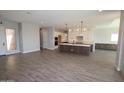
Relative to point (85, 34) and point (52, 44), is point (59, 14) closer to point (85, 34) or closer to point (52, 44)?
point (52, 44)

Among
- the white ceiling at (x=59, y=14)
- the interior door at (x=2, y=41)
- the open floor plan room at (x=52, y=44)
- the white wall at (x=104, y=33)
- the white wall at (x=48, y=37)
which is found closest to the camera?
the open floor plan room at (x=52, y=44)

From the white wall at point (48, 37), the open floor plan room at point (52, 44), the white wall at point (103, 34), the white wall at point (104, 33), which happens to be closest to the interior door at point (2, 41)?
the open floor plan room at point (52, 44)

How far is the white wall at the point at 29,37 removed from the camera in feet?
25.2

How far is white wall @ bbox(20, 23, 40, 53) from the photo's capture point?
7684 mm

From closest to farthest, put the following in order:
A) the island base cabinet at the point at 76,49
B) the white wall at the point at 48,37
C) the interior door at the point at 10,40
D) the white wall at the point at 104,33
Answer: the interior door at the point at 10,40, the island base cabinet at the point at 76,49, the white wall at the point at 48,37, the white wall at the point at 104,33

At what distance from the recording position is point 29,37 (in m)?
8.23

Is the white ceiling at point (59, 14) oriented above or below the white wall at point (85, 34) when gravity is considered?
above

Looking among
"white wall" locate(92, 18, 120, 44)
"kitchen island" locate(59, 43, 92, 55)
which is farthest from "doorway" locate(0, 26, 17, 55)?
"white wall" locate(92, 18, 120, 44)

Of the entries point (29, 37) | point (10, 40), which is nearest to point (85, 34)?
point (29, 37)

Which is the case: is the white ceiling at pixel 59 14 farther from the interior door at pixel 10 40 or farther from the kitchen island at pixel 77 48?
the kitchen island at pixel 77 48

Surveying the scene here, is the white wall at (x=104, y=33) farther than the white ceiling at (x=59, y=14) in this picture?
Yes
